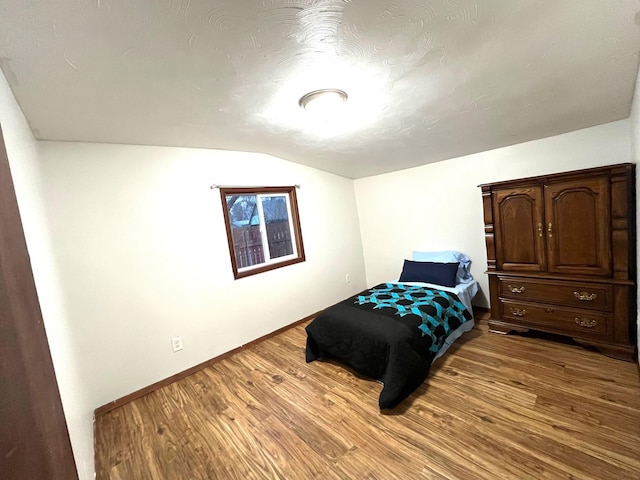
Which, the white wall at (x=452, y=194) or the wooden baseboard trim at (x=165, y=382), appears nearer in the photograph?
the wooden baseboard trim at (x=165, y=382)

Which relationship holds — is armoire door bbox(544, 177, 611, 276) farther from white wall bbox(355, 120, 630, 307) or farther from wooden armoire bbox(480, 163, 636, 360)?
white wall bbox(355, 120, 630, 307)

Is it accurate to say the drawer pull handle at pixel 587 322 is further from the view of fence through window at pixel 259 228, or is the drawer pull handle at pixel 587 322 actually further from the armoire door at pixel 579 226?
the view of fence through window at pixel 259 228

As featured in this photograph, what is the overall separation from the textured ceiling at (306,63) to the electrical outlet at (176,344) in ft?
5.96

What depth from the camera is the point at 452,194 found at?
128 inches

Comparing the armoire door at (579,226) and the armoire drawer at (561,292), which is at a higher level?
the armoire door at (579,226)

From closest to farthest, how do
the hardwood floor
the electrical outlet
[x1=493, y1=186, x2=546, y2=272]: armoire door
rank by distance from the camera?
the hardwood floor, [x1=493, y1=186, x2=546, y2=272]: armoire door, the electrical outlet

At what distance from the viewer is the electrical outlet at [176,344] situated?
2477 mm

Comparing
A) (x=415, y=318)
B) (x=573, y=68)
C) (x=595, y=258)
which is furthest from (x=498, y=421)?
(x=573, y=68)

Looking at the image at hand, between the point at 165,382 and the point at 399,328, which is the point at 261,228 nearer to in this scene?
the point at 165,382

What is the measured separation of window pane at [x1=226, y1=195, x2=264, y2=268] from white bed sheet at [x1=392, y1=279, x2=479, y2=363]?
6.21 ft

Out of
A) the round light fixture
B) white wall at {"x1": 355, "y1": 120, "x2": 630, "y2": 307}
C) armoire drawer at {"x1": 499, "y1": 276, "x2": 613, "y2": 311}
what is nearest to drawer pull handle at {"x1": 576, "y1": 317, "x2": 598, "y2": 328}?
armoire drawer at {"x1": 499, "y1": 276, "x2": 613, "y2": 311}

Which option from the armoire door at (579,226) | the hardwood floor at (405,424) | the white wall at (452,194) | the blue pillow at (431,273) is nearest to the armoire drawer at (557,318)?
the hardwood floor at (405,424)

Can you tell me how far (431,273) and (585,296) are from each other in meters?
1.27

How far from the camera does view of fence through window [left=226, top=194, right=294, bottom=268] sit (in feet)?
10.0
